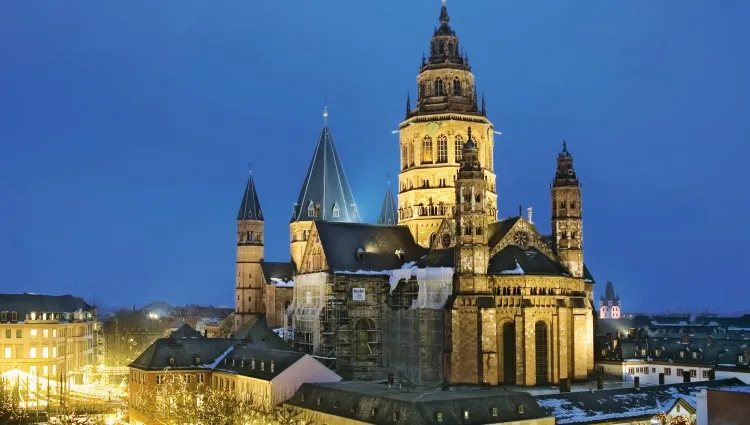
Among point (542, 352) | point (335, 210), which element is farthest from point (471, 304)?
point (335, 210)

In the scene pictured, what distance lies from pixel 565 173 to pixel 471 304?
62.4 ft

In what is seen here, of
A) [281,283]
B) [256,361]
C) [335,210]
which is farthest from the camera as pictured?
[281,283]

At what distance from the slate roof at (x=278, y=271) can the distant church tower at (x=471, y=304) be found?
3927cm

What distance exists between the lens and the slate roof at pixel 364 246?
286 ft

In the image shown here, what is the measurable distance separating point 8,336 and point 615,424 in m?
71.2

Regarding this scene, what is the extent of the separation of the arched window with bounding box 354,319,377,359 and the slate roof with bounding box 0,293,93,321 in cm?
4525

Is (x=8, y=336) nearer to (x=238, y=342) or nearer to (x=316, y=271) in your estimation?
(x=238, y=342)

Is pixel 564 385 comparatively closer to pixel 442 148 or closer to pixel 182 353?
pixel 442 148

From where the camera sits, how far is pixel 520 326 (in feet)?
261

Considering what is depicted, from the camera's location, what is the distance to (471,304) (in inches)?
3054

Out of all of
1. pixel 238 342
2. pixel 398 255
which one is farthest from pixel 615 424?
pixel 238 342

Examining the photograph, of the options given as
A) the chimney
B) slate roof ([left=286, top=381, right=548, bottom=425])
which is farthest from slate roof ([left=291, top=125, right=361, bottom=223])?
slate roof ([left=286, top=381, right=548, bottom=425])

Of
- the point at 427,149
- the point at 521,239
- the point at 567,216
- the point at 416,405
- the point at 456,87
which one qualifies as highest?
the point at 456,87

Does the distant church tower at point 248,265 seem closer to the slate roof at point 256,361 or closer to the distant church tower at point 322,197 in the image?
the distant church tower at point 322,197
